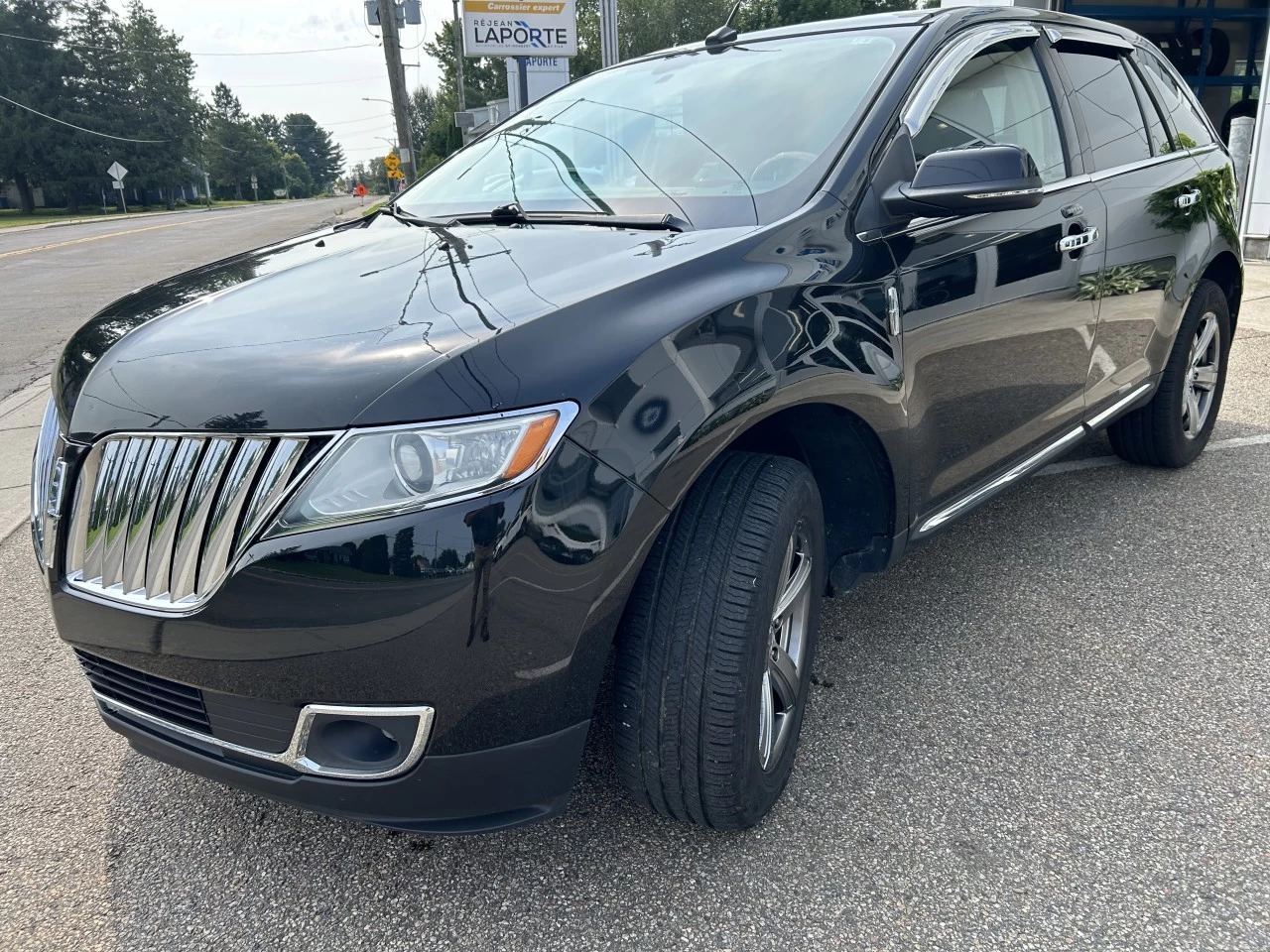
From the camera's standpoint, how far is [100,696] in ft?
6.20

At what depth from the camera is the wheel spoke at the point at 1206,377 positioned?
4082 millimetres

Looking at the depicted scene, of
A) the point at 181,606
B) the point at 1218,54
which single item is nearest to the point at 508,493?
the point at 181,606

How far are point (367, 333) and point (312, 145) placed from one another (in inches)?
7151

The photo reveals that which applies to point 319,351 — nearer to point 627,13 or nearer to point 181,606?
point 181,606

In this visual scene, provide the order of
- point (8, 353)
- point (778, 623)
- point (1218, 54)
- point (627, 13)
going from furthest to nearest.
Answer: point (627, 13)
point (1218, 54)
point (8, 353)
point (778, 623)

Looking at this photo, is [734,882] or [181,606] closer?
[181,606]

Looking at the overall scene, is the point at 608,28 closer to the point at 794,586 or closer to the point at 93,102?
the point at 794,586

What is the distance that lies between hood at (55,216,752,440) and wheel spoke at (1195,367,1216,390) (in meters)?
2.96

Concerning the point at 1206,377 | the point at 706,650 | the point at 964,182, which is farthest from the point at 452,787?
the point at 1206,377

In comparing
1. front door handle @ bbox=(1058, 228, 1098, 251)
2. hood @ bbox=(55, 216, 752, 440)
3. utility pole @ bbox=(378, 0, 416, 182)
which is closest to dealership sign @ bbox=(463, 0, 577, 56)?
utility pole @ bbox=(378, 0, 416, 182)

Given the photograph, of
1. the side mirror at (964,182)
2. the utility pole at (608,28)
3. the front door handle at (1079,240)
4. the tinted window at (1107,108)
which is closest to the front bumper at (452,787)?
the side mirror at (964,182)

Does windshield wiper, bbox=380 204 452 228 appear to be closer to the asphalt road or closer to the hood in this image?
the hood

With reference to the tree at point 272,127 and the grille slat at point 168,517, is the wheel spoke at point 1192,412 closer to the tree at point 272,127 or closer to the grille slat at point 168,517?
the grille slat at point 168,517

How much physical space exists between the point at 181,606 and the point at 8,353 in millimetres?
7987
